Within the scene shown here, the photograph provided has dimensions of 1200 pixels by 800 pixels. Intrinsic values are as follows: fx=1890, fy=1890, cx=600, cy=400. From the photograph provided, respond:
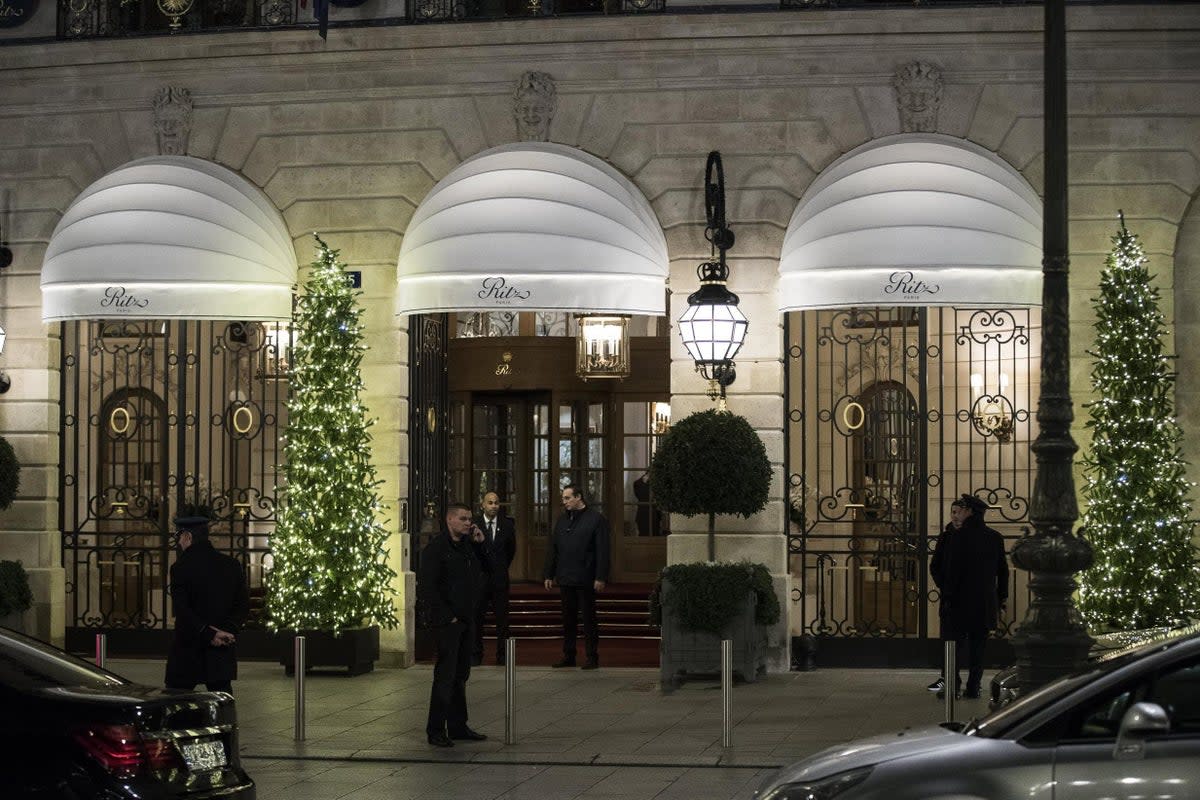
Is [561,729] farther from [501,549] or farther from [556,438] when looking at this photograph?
[556,438]

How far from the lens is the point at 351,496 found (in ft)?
65.7

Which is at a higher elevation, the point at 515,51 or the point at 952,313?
the point at 515,51

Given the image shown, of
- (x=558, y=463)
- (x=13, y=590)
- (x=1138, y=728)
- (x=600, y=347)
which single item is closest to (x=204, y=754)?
(x=1138, y=728)

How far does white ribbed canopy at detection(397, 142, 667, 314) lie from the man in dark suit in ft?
9.03

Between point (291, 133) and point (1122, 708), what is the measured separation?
1502cm

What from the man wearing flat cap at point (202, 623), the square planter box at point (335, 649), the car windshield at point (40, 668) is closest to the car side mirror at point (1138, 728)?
the car windshield at point (40, 668)

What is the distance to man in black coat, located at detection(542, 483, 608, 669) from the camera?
68.3 feet

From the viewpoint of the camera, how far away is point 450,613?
14.9 meters

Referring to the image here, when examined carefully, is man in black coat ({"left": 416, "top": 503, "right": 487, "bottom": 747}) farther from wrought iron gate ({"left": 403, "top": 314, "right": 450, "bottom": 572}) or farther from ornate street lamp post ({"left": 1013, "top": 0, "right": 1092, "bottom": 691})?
wrought iron gate ({"left": 403, "top": 314, "right": 450, "bottom": 572})

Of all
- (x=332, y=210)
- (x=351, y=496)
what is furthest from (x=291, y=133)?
(x=351, y=496)

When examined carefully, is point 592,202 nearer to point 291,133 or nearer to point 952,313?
point 291,133

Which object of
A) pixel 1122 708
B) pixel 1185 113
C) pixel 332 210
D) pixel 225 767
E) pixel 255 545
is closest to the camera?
pixel 1122 708

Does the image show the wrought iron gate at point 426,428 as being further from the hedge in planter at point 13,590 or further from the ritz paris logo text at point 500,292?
the hedge in planter at point 13,590

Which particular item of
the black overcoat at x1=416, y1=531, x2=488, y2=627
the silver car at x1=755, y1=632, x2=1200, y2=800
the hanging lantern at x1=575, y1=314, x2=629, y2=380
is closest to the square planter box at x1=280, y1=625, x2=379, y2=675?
the black overcoat at x1=416, y1=531, x2=488, y2=627
